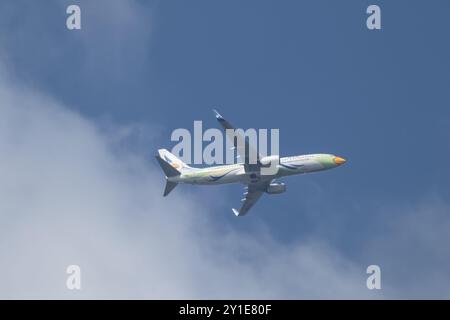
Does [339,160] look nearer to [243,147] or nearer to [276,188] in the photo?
[276,188]

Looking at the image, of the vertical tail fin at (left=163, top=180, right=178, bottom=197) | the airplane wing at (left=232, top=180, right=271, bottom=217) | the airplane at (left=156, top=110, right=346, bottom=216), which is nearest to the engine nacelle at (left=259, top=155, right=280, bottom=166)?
the airplane at (left=156, top=110, right=346, bottom=216)

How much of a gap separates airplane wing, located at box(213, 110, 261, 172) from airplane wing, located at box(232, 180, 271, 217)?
658 cm

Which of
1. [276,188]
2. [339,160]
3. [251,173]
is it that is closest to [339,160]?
[339,160]

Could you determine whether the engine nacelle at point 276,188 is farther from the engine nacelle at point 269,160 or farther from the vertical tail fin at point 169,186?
the vertical tail fin at point 169,186

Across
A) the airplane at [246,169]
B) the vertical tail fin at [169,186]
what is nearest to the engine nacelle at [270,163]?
the airplane at [246,169]

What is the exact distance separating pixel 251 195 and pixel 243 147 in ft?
50.5

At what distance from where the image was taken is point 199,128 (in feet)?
381

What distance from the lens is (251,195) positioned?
135m

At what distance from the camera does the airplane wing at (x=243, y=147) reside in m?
118

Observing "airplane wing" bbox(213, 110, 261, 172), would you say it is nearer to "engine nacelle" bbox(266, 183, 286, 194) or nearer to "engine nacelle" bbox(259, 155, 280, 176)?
"engine nacelle" bbox(259, 155, 280, 176)
